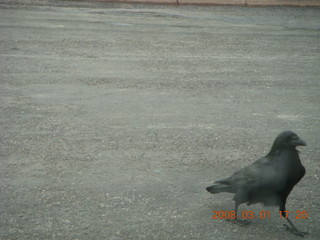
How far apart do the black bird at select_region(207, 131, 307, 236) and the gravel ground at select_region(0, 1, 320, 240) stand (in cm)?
24

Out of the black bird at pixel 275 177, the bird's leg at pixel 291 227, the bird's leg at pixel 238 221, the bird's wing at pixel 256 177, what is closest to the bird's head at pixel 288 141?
the black bird at pixel 275 177

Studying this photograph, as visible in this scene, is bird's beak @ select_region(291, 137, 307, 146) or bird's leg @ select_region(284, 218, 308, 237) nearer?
bird's beak @ select_region(291, 137, 307, 146)

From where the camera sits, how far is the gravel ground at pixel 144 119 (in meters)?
4.16

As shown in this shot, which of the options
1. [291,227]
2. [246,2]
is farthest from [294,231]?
[246,2]

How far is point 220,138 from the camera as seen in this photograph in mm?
5738

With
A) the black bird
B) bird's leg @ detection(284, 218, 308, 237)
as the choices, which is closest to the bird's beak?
the black bird

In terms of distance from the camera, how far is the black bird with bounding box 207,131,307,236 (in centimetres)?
384

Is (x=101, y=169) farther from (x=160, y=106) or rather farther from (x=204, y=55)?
(x=204, y=55)

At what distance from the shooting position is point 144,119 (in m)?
6.29

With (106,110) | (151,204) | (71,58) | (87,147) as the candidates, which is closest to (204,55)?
(71,58)

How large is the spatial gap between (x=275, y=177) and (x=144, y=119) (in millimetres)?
2700

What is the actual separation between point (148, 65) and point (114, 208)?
4478 mm
